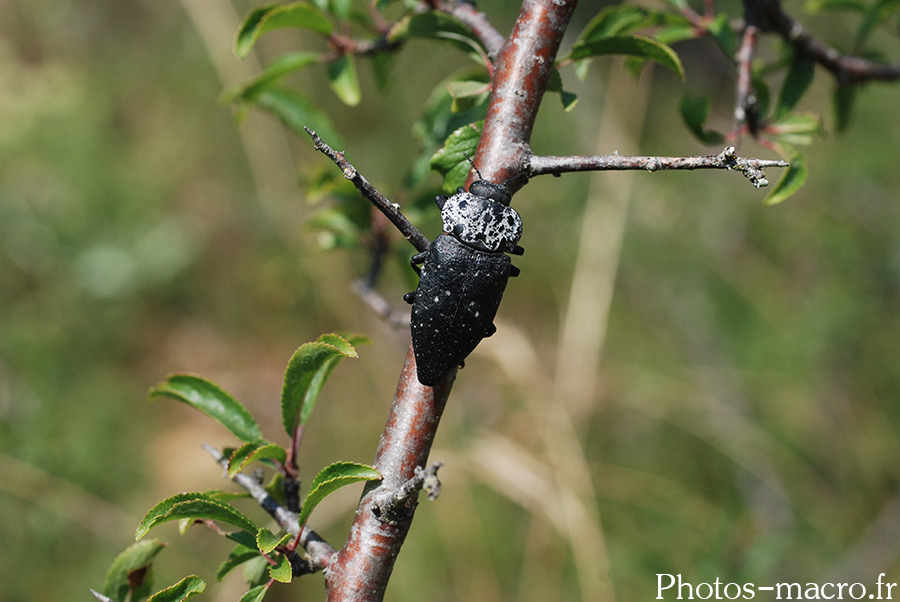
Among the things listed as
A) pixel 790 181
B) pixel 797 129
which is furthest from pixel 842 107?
pixel 790 181

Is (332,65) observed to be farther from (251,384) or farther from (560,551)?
(251,384)

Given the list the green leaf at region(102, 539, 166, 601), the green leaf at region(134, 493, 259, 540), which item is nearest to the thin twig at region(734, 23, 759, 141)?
the green leaf at region(134, 493, 259, 540)

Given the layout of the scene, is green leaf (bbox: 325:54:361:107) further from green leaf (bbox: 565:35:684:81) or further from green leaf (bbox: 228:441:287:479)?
green leaf (bbox: 228:441:287:479)

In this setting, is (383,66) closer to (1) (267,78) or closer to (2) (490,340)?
(1) (267,78)

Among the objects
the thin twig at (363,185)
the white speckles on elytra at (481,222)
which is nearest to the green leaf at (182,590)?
the thin twig at (363,185)

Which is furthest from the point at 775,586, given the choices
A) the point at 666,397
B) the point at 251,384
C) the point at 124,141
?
the point at 124,141

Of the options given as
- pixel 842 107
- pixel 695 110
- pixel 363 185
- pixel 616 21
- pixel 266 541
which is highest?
pixel 842 107

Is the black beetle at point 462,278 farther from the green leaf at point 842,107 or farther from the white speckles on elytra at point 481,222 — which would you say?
the green leaf at point 842,107

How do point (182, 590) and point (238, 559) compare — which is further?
point (238, 559)
